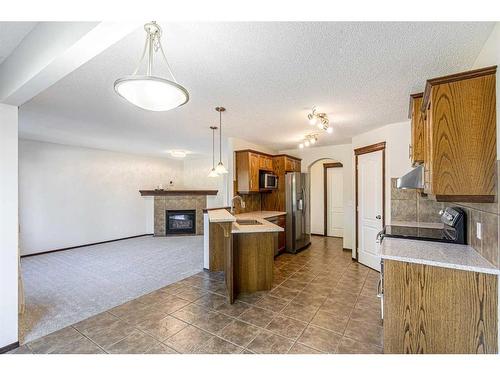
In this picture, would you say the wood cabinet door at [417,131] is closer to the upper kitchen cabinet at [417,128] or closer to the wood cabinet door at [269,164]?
the upper kitchen cabinet at [417,128]

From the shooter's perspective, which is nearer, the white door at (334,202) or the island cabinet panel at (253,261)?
the island cabinet panel at (253,261)

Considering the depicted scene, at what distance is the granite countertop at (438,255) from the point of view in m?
1.50

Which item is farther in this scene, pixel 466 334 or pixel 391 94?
pixel 391 94

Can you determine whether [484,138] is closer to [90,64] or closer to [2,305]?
[90,64]

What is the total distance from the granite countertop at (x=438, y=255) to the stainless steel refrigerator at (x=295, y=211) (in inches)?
117

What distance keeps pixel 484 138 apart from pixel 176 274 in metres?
4.09

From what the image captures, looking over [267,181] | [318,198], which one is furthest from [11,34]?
[318,198]

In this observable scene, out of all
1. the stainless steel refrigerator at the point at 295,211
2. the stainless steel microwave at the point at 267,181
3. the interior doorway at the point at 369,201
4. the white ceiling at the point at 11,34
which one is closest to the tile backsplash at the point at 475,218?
the interior doorway at the point at 369,201

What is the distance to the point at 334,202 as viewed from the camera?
6.86 meters

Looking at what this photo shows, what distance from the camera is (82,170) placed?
5805 millimetres

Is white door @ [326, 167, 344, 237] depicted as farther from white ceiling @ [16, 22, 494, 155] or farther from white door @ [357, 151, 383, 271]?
white ceiling @ [16, 22, 494, 155]

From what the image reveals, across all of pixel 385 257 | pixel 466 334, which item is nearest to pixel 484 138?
pixel 385 257

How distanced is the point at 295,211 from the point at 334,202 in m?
2.32

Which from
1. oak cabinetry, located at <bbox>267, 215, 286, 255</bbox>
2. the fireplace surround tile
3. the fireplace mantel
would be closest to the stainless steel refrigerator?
oak cabinetry, located at <bbox>267, 215, 286, 255</bbox>
